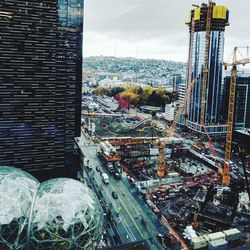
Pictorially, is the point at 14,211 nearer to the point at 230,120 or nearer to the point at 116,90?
the point at 230,120

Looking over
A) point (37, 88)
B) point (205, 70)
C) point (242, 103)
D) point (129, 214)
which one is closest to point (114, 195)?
point (129, 214)

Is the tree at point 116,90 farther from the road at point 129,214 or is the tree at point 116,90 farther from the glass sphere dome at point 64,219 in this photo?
the glass sphere dome at point 64,219

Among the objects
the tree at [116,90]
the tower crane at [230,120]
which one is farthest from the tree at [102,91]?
the tower crane at [230,120]

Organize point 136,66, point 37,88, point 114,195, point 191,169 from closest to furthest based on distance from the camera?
point 114,195, point 37,88, point 191,169, point 136,66

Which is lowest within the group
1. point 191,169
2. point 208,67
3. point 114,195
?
point 114,195

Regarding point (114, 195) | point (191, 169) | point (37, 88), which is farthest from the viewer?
point (191, 169)

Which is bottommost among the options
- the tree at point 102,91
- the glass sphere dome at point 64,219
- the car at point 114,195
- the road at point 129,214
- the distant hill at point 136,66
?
the road at point 129,214
